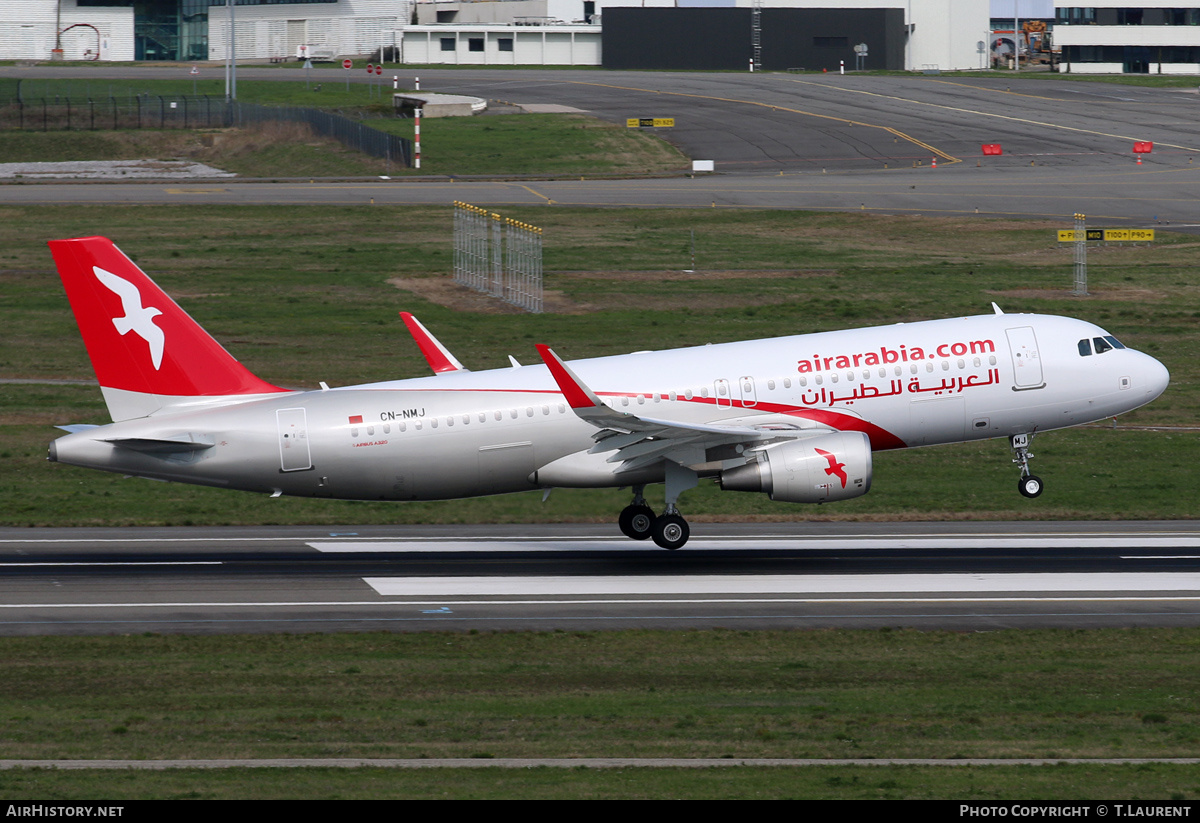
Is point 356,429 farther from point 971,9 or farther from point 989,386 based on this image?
point 971,9

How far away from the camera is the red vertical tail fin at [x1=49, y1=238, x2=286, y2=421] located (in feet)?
114

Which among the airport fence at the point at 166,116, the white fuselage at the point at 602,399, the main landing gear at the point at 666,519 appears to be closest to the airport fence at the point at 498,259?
the main landing gear at the point at 666,519

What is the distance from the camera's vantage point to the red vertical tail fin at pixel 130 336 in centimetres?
3481

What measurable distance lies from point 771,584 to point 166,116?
105m

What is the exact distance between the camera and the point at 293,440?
35.0 metres

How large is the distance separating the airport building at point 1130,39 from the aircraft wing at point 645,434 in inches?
5864

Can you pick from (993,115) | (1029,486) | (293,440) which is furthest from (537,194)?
(293,440)

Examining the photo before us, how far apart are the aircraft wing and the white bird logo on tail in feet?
31.8

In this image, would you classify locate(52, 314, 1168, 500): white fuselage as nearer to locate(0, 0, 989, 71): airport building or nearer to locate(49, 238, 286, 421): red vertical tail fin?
locate(49, 238, 286, 421): red vertical tail fin

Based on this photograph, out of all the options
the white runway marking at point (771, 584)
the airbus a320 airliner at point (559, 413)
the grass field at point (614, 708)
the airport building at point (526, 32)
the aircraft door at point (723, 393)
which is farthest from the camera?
the airport building at point (526, 32)

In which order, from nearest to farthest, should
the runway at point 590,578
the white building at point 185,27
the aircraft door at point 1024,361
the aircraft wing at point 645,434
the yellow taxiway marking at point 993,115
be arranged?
the runway at point 590,578, the aircraft wing at point 645,434, the aircraft door at point 1024,361, the yellow taxiway marking at point 993,115, the white building at point 185,27

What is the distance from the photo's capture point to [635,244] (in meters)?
82.1

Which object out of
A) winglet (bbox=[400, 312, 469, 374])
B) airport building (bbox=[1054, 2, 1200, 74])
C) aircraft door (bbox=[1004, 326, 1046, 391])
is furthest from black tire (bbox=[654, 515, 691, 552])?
airport building (bbox=[1054, 2, 1200, 74])

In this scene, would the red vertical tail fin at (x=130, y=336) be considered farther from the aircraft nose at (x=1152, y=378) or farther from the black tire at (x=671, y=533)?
the aircraft nose at (x=1152, y=378)
